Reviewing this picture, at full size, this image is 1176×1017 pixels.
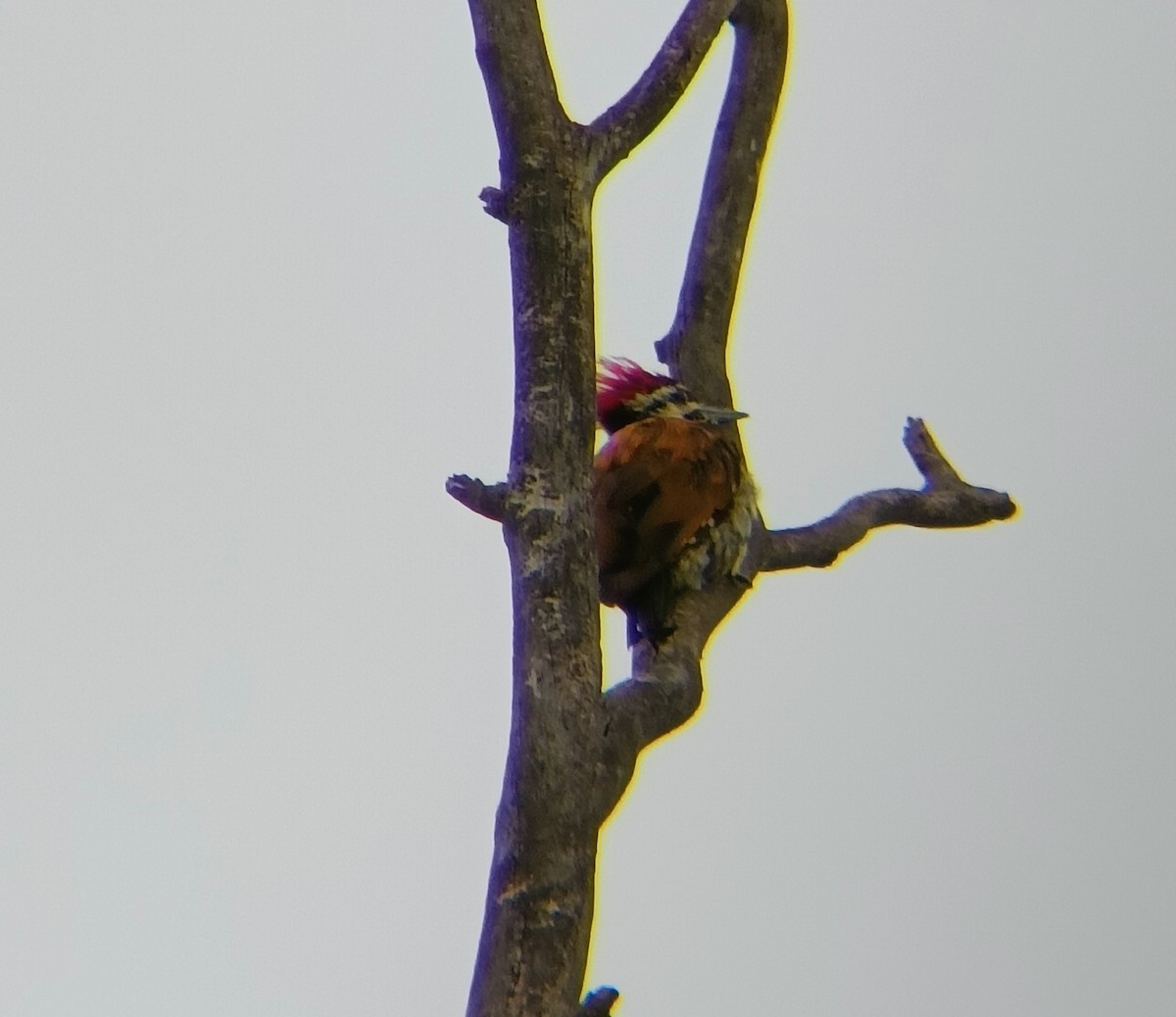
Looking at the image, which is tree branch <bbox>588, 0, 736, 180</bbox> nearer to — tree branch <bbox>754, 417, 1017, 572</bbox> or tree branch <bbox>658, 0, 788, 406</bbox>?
tree branch <bbox>658, 0, 788, 406</bbox>

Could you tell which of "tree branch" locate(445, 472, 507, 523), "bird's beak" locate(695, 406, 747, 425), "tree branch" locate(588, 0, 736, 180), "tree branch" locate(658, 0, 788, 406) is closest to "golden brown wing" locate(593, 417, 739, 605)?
"bird's beak" locate(695, 406, 747, 425)

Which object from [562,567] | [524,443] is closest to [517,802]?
[562,567]

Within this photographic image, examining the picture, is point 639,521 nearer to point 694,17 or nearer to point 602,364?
point 602,364

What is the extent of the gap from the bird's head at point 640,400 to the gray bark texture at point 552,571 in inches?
20.6

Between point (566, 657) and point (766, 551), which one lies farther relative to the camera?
point (766, 551)

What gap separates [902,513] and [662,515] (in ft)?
1.78

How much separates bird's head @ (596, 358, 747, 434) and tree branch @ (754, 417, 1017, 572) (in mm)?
213

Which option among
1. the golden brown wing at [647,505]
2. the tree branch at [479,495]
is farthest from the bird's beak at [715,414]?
the tree branch at [479,495]

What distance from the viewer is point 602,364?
2352 millimetres

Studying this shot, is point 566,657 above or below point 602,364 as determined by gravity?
below

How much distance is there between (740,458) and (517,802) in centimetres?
100

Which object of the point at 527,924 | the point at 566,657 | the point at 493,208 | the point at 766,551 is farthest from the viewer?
the point at 766,551

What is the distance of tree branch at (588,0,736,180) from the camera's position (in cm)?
161

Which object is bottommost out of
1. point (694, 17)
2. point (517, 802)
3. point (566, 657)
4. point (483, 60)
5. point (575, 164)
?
point (517, 802)
